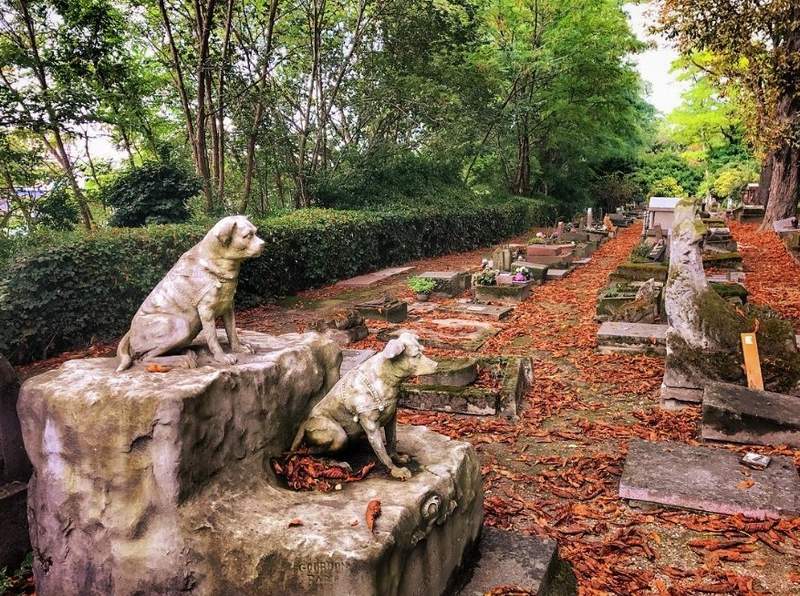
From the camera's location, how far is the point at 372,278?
50.5 ft

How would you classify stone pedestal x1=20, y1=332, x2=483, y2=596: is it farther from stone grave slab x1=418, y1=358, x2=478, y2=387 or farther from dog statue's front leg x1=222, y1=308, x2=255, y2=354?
stone grave slab x1=418, y1=358, x2=478, y2=387

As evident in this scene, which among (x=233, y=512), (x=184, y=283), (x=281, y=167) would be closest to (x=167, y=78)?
(x=281, y=167)

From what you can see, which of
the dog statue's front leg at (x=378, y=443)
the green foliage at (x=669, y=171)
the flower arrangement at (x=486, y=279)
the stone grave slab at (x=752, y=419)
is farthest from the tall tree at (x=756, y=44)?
the green foliage at (x=669, y=171)

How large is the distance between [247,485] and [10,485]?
2.05m

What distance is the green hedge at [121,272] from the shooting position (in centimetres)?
756

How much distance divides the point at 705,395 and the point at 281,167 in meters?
15.2

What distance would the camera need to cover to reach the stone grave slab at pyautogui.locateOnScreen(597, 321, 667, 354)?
26.6 ft

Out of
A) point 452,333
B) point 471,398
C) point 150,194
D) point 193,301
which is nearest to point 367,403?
point 193,301

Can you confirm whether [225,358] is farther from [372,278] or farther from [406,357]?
[372,278]

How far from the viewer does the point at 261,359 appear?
316cm

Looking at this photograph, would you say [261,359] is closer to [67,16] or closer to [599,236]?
[67,16]

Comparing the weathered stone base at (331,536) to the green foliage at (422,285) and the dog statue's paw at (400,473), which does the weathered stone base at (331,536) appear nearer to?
the dog statue's paw at (400,473)

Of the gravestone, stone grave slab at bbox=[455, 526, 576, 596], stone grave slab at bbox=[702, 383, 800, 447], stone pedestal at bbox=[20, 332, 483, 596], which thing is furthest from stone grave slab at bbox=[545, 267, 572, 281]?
the gravestone

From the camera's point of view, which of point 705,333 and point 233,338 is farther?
point 705,333
